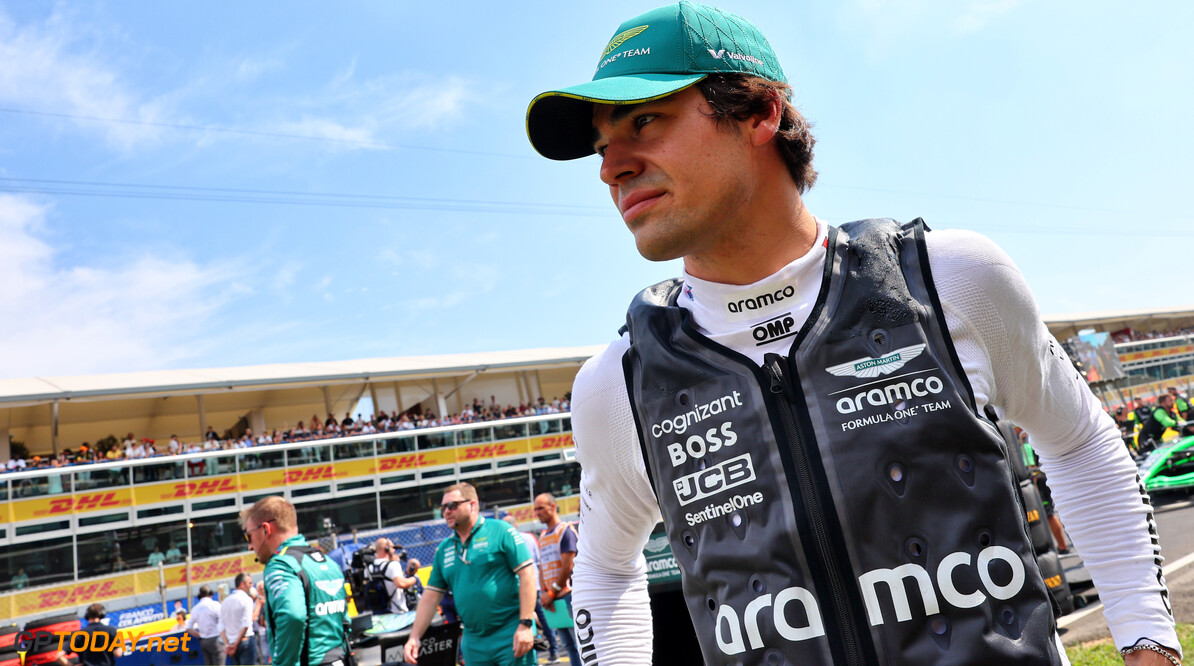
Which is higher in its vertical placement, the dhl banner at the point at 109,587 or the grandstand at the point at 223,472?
the grandstand at the point at 223,472

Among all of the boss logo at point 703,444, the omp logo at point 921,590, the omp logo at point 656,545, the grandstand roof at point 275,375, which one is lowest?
the omp logo at point 921,590

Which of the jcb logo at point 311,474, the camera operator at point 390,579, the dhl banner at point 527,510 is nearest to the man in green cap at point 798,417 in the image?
the camera operator at point 390,579

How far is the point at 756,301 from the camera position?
1382mm

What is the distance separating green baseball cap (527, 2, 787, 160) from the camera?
1301mm

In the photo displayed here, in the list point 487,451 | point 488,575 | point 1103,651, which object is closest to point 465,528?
point 488,575

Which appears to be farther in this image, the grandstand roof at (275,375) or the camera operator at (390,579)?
the grandstand roof at (275,375)

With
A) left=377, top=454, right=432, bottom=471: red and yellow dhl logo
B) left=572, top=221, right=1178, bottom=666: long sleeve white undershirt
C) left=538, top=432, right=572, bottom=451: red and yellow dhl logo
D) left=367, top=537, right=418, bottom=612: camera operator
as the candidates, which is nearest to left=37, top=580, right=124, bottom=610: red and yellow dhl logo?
left=377, top=454, right=432, bottom=471: red and yellow dhl logo

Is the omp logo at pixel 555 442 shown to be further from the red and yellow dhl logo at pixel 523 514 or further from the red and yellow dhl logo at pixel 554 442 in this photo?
the red and yellow dhl logo at pixel 523 514

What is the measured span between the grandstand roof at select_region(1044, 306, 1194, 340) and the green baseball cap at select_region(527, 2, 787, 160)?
5736 centimetres

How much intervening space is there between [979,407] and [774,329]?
34cm

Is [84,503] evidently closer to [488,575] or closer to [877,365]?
[488,575]

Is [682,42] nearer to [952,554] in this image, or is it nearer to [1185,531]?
[952,554]

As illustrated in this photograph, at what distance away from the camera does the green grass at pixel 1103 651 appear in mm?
4875

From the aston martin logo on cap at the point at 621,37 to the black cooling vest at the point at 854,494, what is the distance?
1.65ft
